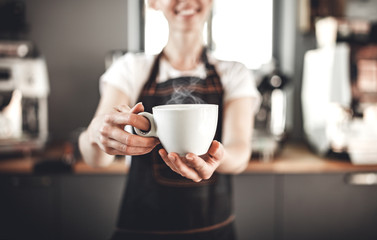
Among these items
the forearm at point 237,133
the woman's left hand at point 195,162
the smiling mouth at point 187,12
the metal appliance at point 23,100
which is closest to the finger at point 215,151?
the woman's left hand at point 195,162

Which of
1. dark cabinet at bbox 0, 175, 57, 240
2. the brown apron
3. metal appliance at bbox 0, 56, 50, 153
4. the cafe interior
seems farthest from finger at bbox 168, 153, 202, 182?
metal appliance at bbox 0, 56, 50, 153

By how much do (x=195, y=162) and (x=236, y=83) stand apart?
20.6 inches

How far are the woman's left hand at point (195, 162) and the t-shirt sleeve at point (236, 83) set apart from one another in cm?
44

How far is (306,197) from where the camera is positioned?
1438 millimetres

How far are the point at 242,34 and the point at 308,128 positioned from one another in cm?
77

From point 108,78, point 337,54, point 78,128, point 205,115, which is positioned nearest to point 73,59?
point 78,128

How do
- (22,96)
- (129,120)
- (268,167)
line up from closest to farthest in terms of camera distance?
(129,120) → (268,167) → (22,96)

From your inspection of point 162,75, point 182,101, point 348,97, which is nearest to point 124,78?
point 162,75

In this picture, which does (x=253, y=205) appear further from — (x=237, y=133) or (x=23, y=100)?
(x=23, y=100)

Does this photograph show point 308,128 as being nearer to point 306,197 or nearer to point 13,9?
point 306,197

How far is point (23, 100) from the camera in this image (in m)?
1.62

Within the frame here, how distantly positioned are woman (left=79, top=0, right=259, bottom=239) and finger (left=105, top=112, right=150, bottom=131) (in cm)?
36

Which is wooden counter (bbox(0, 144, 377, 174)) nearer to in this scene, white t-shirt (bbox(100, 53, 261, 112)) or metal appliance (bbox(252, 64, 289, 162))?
metal appliance (bbox(252, 64, 289, 162))

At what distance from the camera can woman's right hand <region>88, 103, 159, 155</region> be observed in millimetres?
427
